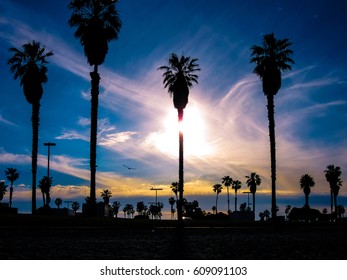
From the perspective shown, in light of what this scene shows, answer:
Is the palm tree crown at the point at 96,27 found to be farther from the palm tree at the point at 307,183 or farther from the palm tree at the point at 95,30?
the palm tree at the point at 307,183

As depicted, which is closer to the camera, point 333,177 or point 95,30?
point 95,30

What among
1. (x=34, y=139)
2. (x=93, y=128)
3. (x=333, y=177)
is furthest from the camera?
(x=333, y=177)

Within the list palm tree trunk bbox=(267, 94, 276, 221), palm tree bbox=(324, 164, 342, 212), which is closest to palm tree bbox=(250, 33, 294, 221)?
palm tree trunk bbox=(267, 94, 276, 221)

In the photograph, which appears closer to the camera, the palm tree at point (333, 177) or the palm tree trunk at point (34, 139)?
the palm tree trunk at point (34, 139)

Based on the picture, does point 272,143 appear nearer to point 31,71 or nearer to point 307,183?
point 31,71

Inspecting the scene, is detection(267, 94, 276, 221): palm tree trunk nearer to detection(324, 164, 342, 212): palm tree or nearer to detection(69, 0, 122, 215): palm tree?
detection(69, 0, 122, 215): palm tree

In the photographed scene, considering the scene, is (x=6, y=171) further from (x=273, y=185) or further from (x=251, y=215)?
(x=273, y=185)

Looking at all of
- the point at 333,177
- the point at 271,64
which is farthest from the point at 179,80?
the point at 333,177

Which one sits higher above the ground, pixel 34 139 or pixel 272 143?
pixel 34 139

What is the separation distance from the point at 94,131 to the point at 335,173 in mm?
88066

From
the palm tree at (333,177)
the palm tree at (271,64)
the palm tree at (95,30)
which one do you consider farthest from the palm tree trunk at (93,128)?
the palm tree at (333,177)
